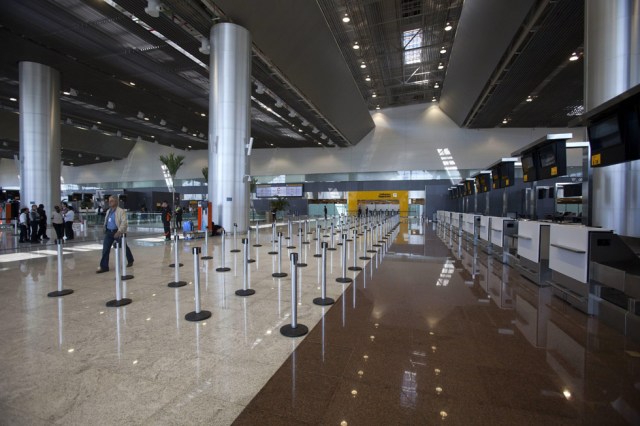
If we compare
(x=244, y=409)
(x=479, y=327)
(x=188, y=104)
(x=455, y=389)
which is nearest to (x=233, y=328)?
(x=244, y=409)

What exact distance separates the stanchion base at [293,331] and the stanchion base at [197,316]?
112 cm

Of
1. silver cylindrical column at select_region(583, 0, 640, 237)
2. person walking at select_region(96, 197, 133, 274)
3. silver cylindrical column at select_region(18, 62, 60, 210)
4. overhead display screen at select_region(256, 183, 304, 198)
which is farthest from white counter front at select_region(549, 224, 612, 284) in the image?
overhead display screen at select_region(256, 183, 304, 198)

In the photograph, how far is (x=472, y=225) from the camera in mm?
11984

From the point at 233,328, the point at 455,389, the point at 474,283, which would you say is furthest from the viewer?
the point at 474,283

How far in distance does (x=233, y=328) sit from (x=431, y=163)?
3396 cm

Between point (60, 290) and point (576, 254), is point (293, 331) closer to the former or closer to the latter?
point (576, 254)

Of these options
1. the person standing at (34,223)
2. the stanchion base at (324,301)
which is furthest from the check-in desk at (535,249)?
the person standing at (34,223)

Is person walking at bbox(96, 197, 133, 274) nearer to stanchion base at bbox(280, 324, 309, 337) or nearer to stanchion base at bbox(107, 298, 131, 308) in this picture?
stanchion base at bbox(107, 298, 131, 308)

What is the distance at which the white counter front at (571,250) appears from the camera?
14.2 feet

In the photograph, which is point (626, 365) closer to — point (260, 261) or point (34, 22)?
point (260, 261)

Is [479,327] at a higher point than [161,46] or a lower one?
lower

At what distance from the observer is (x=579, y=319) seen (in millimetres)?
4141

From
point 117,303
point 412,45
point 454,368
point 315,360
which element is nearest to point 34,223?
point 117,303

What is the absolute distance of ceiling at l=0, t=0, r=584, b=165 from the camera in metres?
13.1
